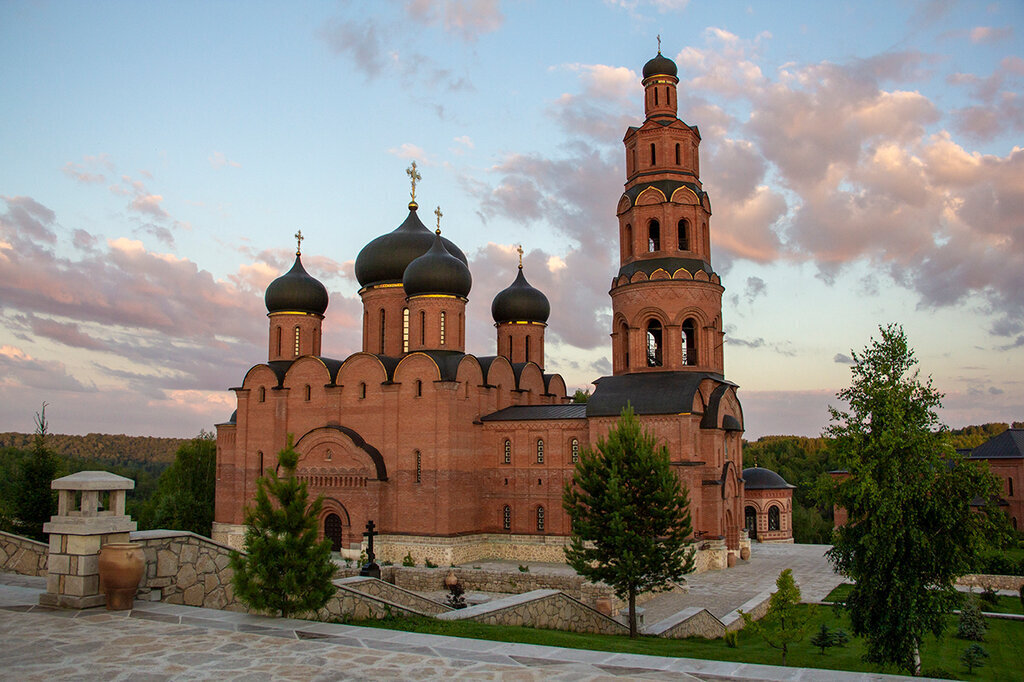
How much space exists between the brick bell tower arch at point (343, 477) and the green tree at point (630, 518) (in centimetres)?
1088

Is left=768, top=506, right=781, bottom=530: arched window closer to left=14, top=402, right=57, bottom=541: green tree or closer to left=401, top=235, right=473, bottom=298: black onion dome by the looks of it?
left=401, top=235, right=473, bottom=298: black onion dome

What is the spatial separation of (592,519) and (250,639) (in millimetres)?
9612

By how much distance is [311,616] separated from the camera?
9719mm

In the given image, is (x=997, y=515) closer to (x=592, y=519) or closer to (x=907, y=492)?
(x=907, y=492)

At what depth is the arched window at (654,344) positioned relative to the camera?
26703mm

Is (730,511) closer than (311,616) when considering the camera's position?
No

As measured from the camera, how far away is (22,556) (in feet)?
38.0

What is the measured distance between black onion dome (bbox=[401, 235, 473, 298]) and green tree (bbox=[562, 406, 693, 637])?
38.6 feet

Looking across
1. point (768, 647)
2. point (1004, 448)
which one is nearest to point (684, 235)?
point (768, 647)

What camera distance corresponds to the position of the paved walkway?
22.1 feet

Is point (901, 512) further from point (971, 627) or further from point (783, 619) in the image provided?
point (971, 627)

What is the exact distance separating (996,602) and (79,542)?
22.9 m

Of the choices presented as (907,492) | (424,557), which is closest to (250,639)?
(907,492)

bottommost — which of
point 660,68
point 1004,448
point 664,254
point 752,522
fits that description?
point 752,522
